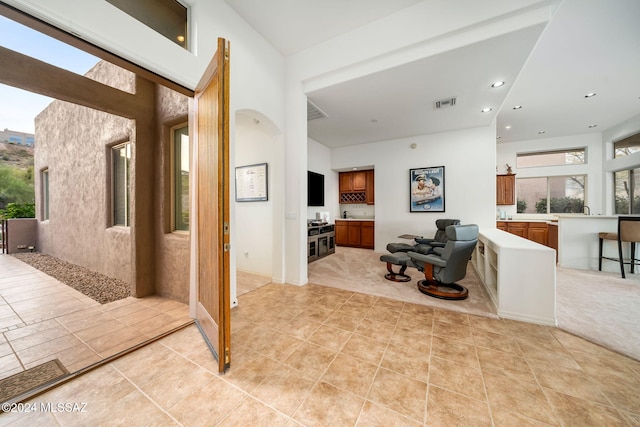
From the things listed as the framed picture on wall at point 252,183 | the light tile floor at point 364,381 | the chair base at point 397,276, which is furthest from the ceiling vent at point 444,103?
the light tile floor at point 364,381

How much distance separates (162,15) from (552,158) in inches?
381

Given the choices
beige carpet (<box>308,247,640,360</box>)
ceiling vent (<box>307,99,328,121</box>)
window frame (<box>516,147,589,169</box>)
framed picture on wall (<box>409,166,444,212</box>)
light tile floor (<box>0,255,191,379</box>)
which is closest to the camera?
light tile floor (<box>0,255,191,379</box>)

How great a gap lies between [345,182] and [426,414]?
629 centimetres

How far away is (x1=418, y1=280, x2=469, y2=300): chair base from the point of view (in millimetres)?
2856

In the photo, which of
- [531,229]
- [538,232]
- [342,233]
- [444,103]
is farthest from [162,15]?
[538,232]

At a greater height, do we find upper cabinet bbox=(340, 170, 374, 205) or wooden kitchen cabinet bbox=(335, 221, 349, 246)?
upper cabinet bbox=(340, 170, 374, 205)

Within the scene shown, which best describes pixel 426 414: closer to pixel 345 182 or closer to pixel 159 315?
pixel 159 315

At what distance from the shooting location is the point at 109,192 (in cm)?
356

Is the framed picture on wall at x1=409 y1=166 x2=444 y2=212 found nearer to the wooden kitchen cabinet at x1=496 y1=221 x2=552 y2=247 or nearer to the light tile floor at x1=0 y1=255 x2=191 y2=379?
the wooden kitchen cabinet at x1=496 y1=221 x2=552 y2=247

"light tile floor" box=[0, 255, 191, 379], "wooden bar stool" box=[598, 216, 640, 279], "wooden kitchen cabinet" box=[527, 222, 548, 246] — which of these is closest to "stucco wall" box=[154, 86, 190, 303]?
"light tile floor" box=[0, 255, 191, 379]

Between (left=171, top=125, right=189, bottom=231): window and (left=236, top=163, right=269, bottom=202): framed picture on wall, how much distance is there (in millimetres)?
1213

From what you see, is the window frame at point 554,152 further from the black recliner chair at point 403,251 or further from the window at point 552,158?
Result: the black recliner chair at point 403,251

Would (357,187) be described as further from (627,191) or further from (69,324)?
(627,191)

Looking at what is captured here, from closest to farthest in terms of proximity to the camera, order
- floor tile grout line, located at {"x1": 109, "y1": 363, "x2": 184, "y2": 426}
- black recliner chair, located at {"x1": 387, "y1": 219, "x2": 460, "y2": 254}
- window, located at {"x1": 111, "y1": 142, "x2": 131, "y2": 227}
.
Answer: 1. floor tile grout line, located at {"x1": 109, "y1": 363, "x2": 184, "y2": 426}
2. window, located at {"x1": 111, "y1": 142, "x2": 131, "y2": 227}
3. black recliner chair, located at {"x1": 387, "y1": 219, "x2": 460, "y2": 254}
